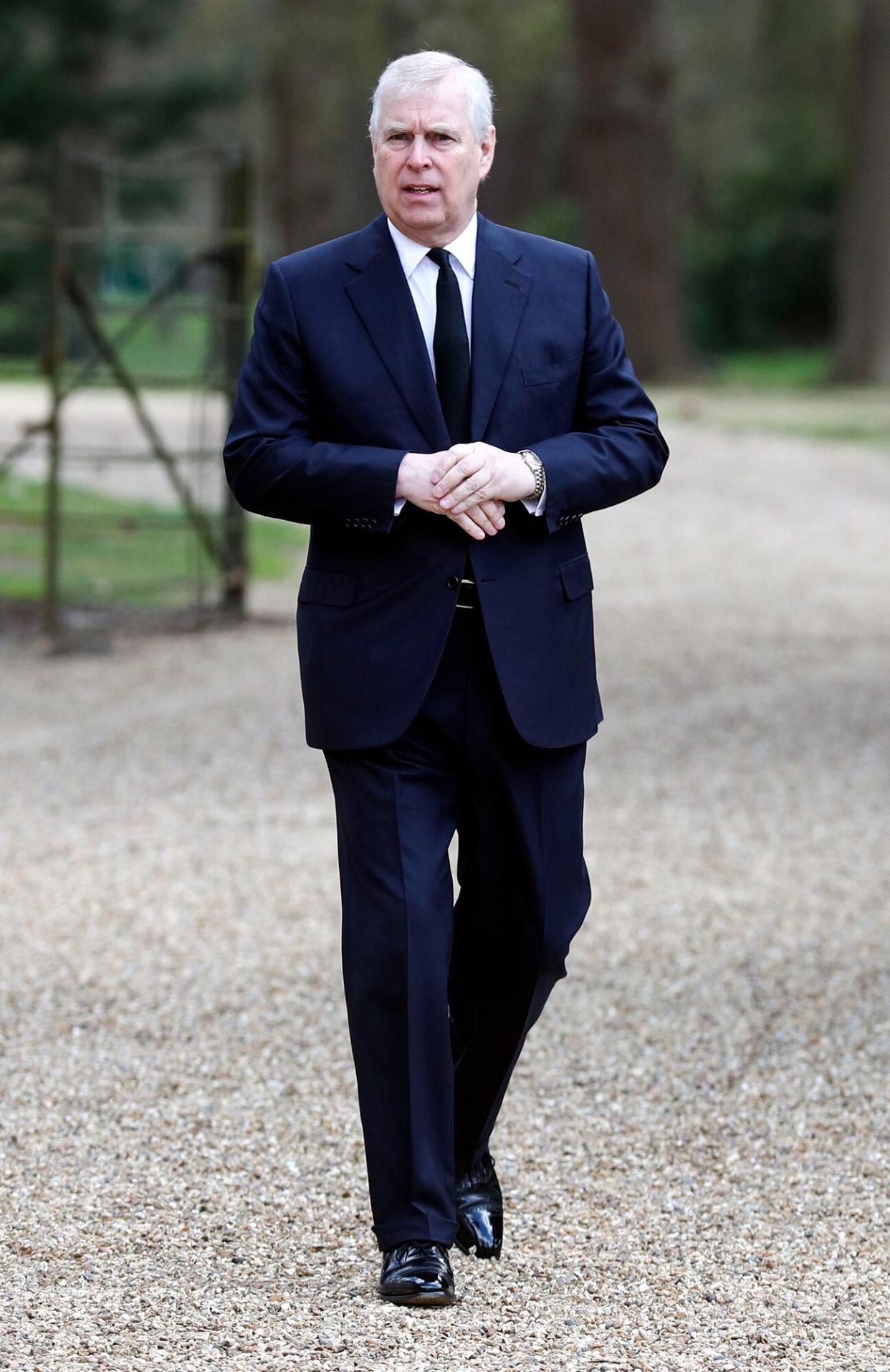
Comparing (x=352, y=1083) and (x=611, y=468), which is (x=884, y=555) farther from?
(x=611, y=468)

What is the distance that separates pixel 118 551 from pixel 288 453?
493 inches

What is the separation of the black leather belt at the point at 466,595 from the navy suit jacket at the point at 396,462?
29 millimetres

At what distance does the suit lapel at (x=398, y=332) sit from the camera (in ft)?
11.6

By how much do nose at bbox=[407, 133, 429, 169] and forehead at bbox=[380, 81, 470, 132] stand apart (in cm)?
2

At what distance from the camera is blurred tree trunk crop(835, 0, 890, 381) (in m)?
28.5

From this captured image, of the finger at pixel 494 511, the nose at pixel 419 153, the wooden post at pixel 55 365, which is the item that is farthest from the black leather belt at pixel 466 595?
the wooden post at pixel 55 365

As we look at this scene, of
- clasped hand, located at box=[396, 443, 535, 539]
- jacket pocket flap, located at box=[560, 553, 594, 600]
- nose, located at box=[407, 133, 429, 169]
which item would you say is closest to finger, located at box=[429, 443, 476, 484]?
clasped hand, located at box=[396, 443, 535, 539]

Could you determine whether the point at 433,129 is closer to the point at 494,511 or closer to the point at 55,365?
the point at 494,511

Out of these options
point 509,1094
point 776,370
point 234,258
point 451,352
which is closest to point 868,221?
point 776,370

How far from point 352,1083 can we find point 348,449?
1.96m

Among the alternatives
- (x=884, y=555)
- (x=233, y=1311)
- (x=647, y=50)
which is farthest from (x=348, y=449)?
(x=647, y=50)

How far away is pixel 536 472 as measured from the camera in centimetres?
348

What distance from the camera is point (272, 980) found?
5.79m

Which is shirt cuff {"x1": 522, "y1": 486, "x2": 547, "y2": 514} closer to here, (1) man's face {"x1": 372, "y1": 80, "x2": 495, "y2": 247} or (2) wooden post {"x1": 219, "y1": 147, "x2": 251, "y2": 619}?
(1) man's face {"x1": 372, "y1": 80, "x2": 495, "y2": 247}
